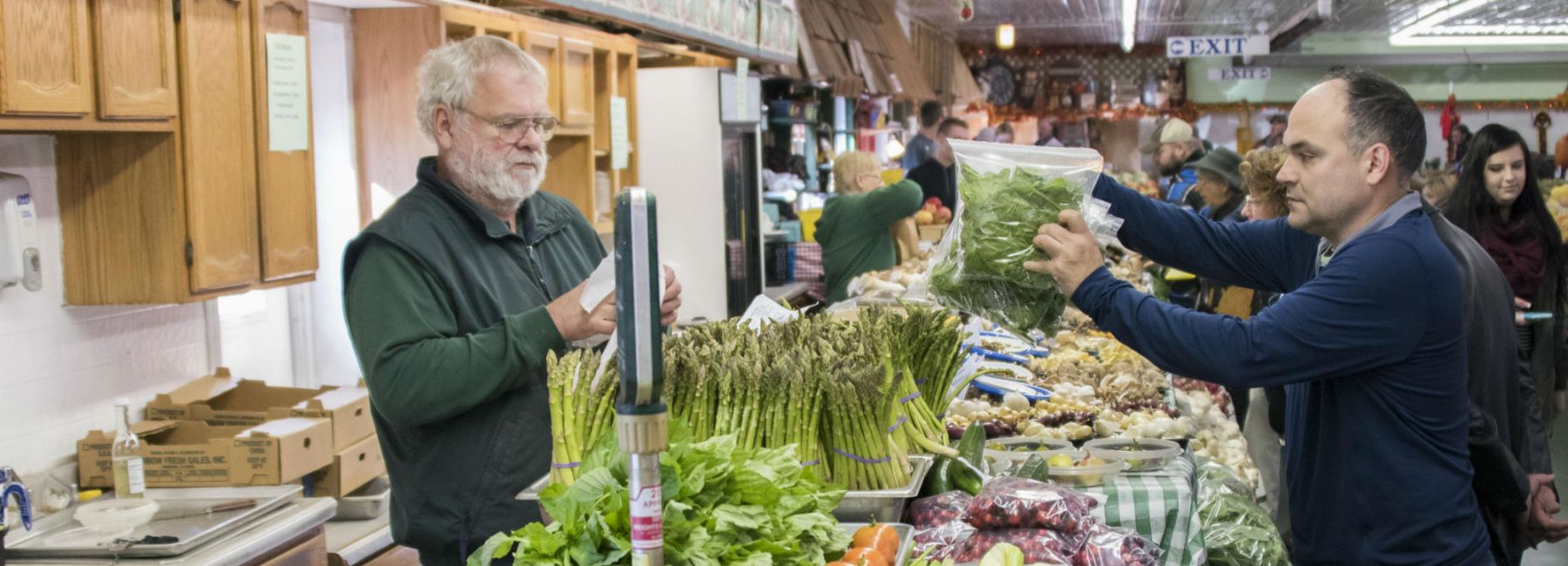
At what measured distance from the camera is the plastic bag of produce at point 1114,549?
2363 mm

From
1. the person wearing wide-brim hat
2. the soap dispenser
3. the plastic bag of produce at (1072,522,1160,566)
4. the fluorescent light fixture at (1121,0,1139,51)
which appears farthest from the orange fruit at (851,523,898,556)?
the fluorescent light fixture at (1121,0,1139,51)

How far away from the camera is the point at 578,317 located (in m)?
2.65

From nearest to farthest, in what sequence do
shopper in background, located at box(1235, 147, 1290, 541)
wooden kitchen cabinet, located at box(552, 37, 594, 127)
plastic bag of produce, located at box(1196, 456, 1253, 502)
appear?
plastic bag of produce, located at box(1196, 456, 1253, 502) → shopper in background, located at box(1235, 147, 1290, 541) → wooden kitchen cabinet, located at box(552, 37, 594, 127)

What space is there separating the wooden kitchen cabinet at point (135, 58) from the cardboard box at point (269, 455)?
0.93m

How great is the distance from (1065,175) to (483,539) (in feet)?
4.50

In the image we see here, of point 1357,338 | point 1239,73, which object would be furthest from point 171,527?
point 1239,73

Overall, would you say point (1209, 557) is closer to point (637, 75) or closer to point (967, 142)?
point (967, 142)

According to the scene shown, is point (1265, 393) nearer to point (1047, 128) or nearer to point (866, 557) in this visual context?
point (866, 557)

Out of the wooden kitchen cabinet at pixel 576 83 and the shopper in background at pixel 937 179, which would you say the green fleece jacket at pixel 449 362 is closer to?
the wooden kitchen cabinet at pixel 576 83

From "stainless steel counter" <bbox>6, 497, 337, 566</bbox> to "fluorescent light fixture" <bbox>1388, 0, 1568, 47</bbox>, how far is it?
613 inches

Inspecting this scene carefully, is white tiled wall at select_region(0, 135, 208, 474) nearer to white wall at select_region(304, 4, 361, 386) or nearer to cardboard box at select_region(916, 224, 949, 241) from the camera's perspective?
white wall at select_region(304, 4, 361, 386)

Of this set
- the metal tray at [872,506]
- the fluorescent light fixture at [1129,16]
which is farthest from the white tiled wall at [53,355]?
the fluorescent light fixture at [1129,16]

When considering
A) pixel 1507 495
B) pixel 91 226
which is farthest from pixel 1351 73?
pixel 91 226

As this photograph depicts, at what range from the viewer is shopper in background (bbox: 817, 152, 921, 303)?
8.16 metres
